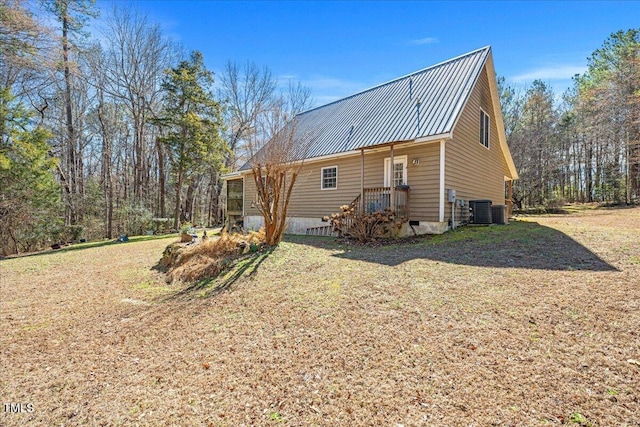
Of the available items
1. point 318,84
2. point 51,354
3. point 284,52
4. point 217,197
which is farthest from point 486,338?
point 217,197

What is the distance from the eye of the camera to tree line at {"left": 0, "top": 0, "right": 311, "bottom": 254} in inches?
→ 479

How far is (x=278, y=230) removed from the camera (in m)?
7.62

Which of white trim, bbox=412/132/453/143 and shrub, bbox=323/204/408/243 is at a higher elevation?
white trim, bbox=412/132/453/143

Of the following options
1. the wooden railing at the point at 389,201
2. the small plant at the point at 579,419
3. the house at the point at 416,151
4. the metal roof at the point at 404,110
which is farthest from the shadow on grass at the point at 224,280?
the metal roof at the point at 404,110

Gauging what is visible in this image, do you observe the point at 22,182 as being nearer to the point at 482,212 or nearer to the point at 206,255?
the point at 206,255

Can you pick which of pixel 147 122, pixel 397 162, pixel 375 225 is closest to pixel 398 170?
pixel 397 162

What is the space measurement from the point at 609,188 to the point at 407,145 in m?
20.9

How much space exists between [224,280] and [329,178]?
23.4 ft

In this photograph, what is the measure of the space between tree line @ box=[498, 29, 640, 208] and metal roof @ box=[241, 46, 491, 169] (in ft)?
42.5

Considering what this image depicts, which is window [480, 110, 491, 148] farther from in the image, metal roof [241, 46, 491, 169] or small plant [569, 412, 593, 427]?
small plant [569, 412, 593, 427]

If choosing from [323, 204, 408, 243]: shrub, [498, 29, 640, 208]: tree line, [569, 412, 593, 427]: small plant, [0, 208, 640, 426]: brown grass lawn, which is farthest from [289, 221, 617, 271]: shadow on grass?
[498, 29, 640, 208]: tree line

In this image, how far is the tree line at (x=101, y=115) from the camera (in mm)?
12172

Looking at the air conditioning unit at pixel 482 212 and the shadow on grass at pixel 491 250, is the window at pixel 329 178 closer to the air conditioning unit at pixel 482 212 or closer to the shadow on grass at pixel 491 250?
the shadow on grass at pixel 491 250

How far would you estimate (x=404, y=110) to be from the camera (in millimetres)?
10883
